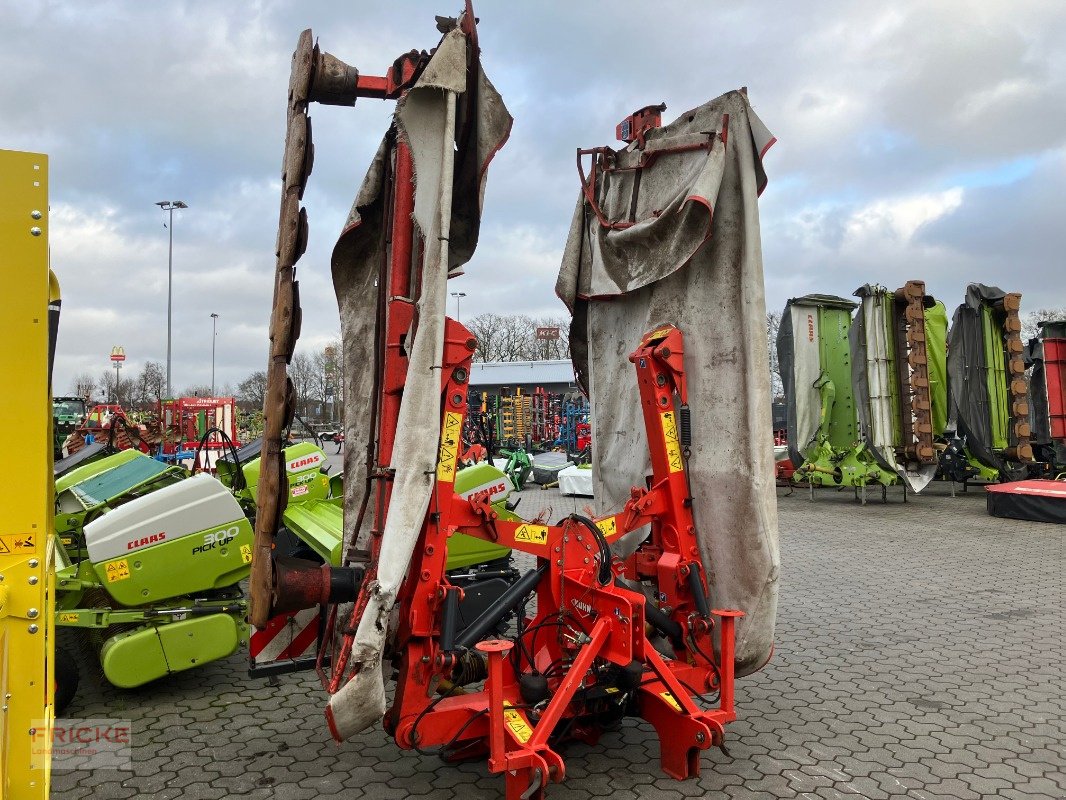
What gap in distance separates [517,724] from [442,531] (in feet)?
2.86

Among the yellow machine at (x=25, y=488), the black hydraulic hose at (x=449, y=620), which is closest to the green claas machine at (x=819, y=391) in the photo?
the black hydraulic hose at (x=449, y=620)

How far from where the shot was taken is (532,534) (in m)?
3.76

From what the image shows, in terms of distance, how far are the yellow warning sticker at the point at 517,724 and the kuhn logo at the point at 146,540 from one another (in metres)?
2.57

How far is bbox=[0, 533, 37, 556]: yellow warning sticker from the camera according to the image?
224 cm

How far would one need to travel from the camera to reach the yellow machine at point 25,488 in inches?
87.9

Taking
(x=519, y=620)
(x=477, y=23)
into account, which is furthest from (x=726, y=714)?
(x=477, y=23)

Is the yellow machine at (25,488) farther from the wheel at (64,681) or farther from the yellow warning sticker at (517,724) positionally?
the wheel at (64,681)

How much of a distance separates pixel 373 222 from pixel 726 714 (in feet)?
9.62

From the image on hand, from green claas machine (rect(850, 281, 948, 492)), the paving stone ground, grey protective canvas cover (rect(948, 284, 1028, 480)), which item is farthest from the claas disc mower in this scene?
grey protective canvas cover (rect(948, 284, 1028, 480))

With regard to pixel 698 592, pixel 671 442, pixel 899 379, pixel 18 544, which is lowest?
pixel 698 592

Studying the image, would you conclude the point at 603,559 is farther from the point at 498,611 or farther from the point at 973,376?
the point at 973,376

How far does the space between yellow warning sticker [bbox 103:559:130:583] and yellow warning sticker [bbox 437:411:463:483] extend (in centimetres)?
241

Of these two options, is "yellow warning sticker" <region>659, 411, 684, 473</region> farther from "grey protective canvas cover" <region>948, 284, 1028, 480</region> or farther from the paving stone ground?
"grey protective canvas cover" <region>948, 284, 1028, 480</region>

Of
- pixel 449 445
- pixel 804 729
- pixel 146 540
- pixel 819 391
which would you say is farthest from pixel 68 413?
pixel 804 729
